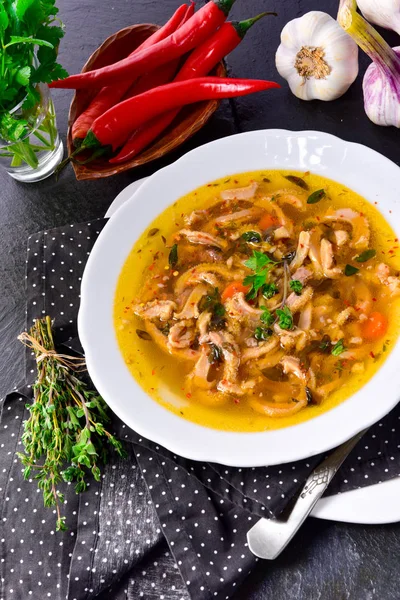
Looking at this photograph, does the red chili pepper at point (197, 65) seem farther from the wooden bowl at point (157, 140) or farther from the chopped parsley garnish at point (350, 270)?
the chopped parsley garnish at point (350, 270)

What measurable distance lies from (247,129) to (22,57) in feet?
5.71

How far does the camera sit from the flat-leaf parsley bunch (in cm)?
397

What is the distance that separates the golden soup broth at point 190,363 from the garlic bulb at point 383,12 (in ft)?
4.80

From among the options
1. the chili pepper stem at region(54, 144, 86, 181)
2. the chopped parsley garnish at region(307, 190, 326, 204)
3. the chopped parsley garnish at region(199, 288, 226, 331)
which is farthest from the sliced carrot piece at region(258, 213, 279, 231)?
the chili pepper stem at region(54, 144, 86, 181)

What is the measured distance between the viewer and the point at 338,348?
12.2 feet

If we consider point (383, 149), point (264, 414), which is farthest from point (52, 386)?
point (383, 149)

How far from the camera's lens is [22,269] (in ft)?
15.5

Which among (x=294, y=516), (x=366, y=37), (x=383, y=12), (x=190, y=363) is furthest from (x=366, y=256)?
(x=383, y=12)

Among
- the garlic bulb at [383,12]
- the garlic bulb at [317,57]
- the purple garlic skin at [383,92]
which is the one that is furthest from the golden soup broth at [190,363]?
the garlic bulb at [383,12]

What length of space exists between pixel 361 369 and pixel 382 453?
47 centimetres

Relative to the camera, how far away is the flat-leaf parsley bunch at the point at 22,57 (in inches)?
156

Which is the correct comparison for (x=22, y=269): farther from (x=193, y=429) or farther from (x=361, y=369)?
(x=361, y=369)

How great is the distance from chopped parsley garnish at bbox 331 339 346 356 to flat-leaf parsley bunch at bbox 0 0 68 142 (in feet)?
7.67

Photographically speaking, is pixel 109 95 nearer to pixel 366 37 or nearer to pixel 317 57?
pixel 317 57
